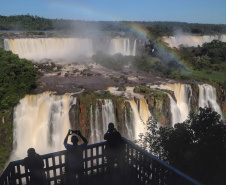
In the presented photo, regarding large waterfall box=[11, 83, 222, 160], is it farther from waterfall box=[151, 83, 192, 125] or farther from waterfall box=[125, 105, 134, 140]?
waterfall box=[151, 83, 192, 125]

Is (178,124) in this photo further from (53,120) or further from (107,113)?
(53,120)

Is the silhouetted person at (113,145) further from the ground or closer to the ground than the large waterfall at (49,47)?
closer to the ground

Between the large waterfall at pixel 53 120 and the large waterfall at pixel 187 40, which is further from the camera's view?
the large waterfall at pixel 187 40

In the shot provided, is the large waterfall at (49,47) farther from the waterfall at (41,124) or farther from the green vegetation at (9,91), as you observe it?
the waterfall at (41,124)

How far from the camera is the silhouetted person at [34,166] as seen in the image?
4.21m

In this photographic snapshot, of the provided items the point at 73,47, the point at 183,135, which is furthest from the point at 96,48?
the point at 183,135

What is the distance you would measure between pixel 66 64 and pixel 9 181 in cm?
2546

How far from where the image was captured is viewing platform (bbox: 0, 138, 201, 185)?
4.16 meters

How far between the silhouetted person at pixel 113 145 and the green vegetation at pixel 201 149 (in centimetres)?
164

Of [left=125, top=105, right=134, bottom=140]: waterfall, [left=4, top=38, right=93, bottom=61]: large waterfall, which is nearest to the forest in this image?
[left=125, top=105, right=134, bottom=140]: waterfall

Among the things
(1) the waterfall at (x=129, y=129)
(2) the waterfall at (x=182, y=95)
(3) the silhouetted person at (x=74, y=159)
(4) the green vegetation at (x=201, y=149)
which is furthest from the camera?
(2) the waterfall at (x=182, y=95)

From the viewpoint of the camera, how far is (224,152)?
18.1ft

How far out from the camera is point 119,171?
211 inches

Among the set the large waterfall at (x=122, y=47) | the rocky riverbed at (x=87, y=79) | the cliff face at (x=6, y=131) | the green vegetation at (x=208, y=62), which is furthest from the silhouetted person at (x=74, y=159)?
the large waterfall at (x=122, y=47)
